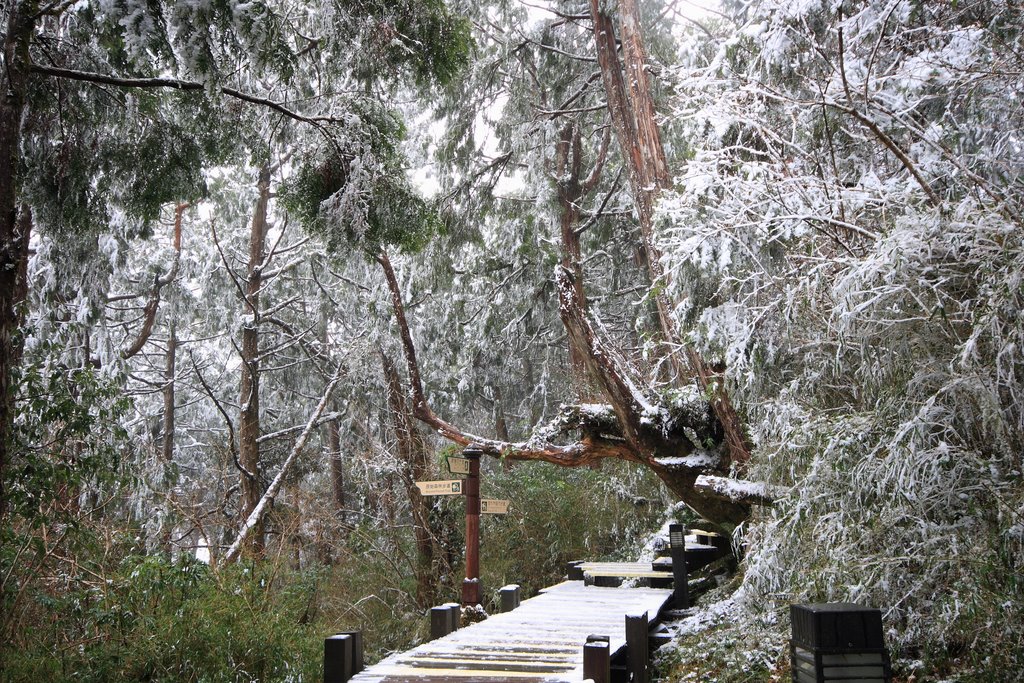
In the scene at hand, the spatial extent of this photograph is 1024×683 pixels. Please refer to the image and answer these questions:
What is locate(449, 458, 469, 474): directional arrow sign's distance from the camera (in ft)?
26.7

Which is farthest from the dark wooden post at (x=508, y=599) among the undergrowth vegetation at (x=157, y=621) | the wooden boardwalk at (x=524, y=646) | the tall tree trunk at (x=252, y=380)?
the tall tree trunk at (x=252, y=380)

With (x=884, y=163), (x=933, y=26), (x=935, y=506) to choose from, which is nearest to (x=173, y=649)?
(x=935, y=506)

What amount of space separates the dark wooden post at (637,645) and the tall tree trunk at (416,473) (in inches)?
260

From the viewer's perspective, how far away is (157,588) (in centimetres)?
604

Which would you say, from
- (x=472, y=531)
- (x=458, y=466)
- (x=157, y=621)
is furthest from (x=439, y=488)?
(x=157, y=621)

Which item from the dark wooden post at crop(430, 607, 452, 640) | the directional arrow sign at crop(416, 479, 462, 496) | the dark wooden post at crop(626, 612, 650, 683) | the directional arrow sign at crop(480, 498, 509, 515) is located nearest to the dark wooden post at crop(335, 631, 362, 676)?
the dark wooden post at crop(430, 607, 452, 640)

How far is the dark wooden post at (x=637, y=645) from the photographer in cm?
532

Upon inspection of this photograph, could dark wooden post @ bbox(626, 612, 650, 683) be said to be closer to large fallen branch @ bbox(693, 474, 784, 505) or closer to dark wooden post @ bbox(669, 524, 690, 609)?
large fallen branch @ bbox(693, 474, 784, 505)

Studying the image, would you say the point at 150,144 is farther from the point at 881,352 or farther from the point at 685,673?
the point at 685,673

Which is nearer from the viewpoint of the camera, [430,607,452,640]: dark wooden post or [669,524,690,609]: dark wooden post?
[430,607,452,640]: dark wooden post

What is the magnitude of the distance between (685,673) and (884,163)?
4143 mm

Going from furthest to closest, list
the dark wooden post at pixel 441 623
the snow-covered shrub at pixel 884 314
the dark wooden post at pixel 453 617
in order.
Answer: the dark wooden post at pixel 453 617, the dark wooden post at pixel 441 623, the snow-covered shrub at pixel 884 314

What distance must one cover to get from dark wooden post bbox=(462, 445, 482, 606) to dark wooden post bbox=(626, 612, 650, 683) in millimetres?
2854

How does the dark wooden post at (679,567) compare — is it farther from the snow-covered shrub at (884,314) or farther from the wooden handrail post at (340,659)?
the wooden handrail post at (340,659)
